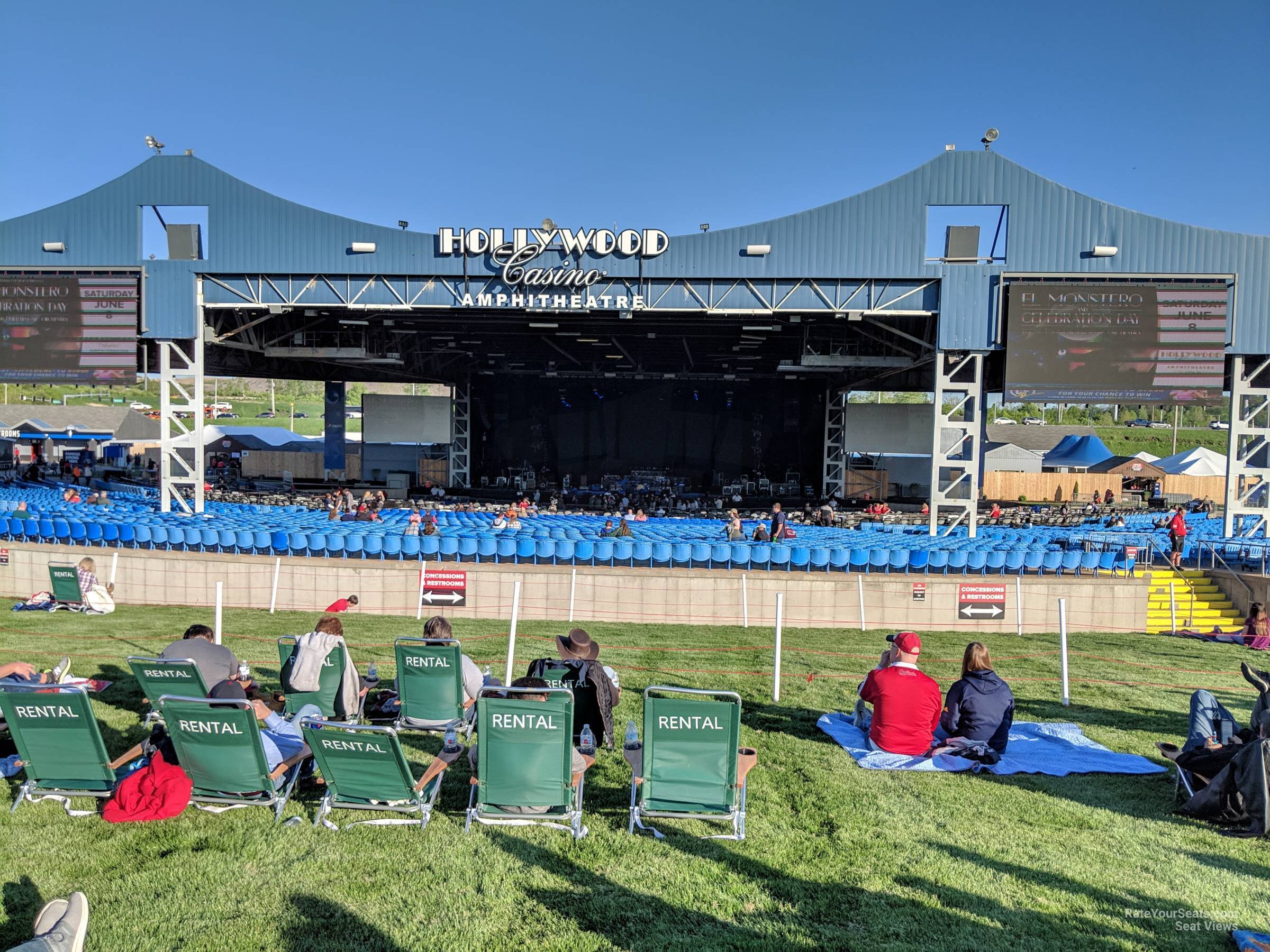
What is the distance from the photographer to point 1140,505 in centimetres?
3822

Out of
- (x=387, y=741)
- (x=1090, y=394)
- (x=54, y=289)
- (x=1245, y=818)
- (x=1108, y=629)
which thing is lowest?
(x=1108, y=629)

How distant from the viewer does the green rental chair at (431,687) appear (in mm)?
6852

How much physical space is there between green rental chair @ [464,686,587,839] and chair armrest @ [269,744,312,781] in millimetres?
1243

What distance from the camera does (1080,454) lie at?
1732 inches

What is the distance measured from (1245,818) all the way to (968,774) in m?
1.78

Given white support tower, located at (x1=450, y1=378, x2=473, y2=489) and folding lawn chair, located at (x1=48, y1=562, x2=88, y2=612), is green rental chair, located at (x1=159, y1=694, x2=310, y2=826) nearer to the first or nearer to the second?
folding lawn chair, located at (x1=48, y1=562, x2=88, y2=612)

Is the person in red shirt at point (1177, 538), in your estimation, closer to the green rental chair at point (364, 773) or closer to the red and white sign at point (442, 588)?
the red and white sign at point (442, 588)

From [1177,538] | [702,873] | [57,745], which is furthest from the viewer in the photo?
[1177,538]

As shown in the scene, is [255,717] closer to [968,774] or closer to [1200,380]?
[968,774]

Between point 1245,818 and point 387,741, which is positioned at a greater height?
point 387,741

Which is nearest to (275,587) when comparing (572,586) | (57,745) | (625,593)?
(572,586)

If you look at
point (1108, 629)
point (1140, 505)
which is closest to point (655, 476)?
point (1140, 505)

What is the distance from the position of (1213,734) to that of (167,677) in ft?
26.6

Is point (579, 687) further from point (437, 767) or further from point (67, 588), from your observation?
point (67, 588)
